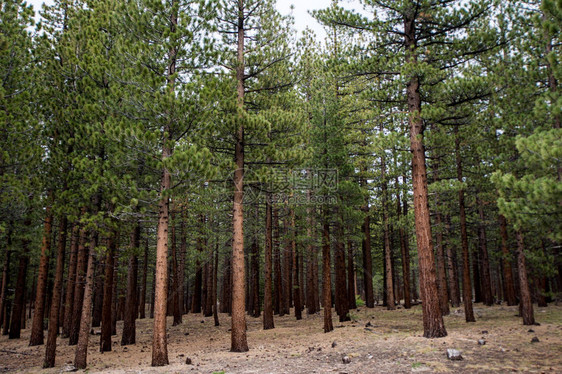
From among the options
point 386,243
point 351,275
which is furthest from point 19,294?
point 386,243

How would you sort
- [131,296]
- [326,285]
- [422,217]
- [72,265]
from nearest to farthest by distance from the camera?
[422,217] → [326,285] → [131,296] → [72,265]

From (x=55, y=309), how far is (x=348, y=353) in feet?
34.9

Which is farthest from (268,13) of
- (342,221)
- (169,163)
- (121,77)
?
(342,221)

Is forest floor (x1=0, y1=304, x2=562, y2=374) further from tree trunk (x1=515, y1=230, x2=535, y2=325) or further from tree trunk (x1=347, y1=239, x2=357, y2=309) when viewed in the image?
tree trunk (x1=347, y1=239, x2=357, y2=309)

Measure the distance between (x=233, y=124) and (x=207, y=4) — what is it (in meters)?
3.69

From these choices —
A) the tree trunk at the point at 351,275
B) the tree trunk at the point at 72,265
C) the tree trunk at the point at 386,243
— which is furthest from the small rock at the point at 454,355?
the tree trunk at the point at 351,275

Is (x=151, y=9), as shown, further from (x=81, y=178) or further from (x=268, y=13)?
(x=81, y=178)

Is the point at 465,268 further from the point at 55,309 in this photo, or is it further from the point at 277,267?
the point at 55,309

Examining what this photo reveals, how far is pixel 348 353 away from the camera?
9.48 meters

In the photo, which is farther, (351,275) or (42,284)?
(351,275)

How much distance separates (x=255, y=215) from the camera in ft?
70.7

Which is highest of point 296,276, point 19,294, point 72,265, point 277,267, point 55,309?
point 72,265

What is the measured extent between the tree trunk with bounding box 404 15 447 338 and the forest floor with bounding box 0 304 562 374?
65 centimetres

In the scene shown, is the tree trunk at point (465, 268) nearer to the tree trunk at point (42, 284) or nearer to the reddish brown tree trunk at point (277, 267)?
the reddish brown tree trunk at point (277, 267)
